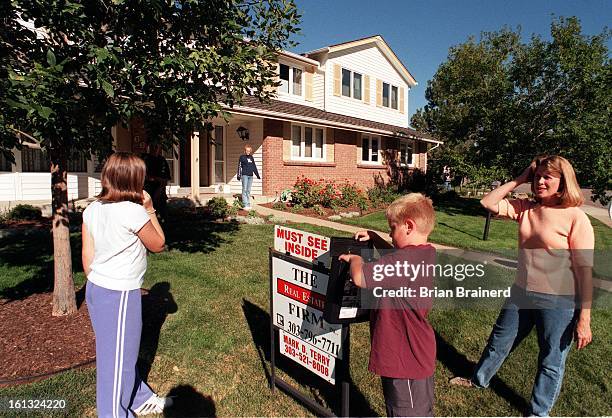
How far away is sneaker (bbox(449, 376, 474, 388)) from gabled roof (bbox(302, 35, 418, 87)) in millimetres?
17258

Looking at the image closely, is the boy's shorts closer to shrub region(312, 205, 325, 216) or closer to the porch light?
shrub region(312, 205, 325, 216)

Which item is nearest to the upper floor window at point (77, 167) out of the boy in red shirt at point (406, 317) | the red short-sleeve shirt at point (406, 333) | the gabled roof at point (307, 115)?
the gabled roof at point (307, 115)

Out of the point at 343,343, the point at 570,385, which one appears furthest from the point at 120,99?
the point at 570,385

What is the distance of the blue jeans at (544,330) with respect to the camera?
2.75m

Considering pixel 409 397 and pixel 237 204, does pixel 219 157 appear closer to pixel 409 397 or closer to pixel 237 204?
pixel 237 204

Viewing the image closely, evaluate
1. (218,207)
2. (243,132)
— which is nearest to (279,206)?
Result: (218,207)

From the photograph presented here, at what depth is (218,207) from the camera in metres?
11.8

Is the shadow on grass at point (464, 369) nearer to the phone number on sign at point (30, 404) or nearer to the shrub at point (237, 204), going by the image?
the phone number on sign at point (30, 404)

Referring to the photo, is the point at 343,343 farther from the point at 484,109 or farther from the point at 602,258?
the point at 484,109

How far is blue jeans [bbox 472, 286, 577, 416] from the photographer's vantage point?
2.75m

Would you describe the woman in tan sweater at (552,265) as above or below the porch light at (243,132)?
below

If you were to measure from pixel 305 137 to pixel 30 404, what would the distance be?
1485 centimetres

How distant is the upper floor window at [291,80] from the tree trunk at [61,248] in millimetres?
14109

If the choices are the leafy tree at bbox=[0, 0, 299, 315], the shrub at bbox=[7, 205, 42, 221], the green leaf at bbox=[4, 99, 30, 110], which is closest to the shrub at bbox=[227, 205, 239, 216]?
the shrub at bbox=[7, 205, 42, 221]
